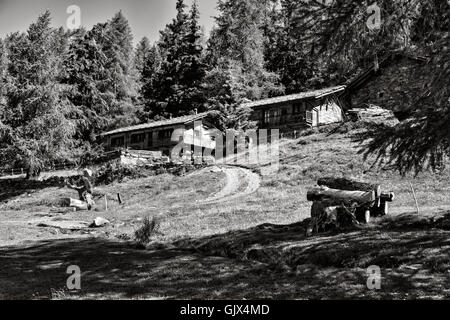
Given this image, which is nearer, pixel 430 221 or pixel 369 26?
pixel 369 26

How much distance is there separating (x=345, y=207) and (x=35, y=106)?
3599cm

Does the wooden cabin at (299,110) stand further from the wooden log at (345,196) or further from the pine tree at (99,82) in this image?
the wooden log at (345,196)

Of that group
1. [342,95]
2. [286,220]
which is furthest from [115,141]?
[286,220]

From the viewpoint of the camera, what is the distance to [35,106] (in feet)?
143

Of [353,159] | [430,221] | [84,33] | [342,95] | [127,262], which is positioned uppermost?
[84,33]

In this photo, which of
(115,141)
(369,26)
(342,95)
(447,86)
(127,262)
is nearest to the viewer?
(447,86)

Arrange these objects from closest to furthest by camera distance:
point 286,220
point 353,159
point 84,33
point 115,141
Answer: point 286,220
point 353,159
point 84,33
point 115,141

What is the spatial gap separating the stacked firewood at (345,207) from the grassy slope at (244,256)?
2.55ft

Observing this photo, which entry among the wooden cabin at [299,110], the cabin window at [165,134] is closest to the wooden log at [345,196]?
the wooden cabin at [299,110]

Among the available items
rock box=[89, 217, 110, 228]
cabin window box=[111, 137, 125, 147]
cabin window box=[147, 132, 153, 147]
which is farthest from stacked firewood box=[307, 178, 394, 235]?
cabin window box=[111, 137, 125, 147]

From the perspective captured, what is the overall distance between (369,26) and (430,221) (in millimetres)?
7759

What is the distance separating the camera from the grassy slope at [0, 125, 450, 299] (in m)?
10.3
